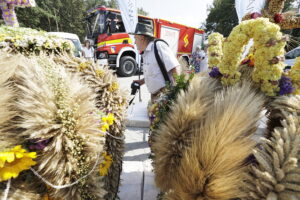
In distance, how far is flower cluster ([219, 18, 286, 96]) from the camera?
1.00m

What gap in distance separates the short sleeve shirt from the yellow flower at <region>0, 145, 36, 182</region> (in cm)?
177

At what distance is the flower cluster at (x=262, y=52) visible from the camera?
1.00 meters

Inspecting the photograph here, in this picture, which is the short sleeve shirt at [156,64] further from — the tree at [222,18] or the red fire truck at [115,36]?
the tree at [222,18]

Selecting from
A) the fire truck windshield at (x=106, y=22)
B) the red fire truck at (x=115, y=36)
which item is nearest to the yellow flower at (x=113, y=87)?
the red fire truck at (x=115, y=36)

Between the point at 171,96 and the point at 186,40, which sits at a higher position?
the point at 186,40

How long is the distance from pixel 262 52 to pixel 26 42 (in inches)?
70.5

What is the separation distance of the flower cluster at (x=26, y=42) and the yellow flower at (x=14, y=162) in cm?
104

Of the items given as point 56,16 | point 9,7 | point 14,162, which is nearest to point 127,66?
point 9,7

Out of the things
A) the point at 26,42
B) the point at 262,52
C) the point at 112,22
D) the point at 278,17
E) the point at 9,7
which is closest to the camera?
the point at 262,52

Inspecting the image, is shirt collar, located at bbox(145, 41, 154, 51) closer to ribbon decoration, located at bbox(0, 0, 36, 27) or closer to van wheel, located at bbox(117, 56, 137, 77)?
ribbon decoration, located at bbox(0, 0, 36, 27)

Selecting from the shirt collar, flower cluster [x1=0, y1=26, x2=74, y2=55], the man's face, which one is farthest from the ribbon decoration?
the shirt collar

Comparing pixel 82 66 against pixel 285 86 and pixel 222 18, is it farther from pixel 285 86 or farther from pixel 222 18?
pixel 222 18

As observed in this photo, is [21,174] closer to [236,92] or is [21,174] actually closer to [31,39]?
[236,92]

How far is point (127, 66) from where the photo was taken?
32.6 ft
